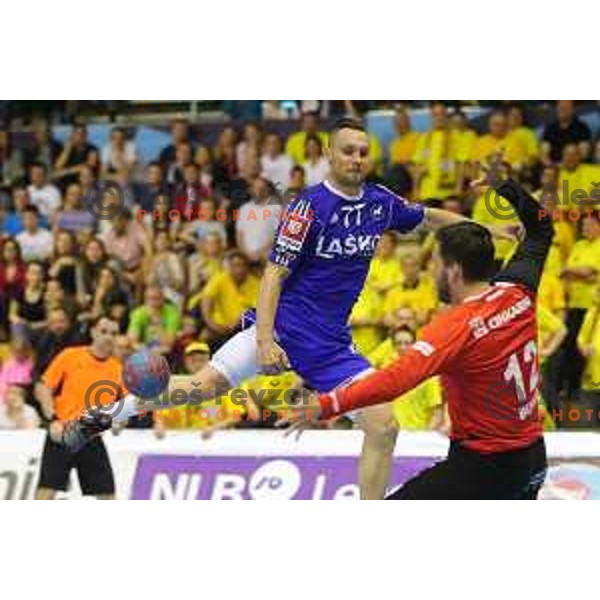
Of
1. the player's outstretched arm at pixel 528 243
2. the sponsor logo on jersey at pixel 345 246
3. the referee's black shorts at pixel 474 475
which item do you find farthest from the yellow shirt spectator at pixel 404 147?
the referee's black shorts at pixel 474 475

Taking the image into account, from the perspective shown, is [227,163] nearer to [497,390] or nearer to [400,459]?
[400,459]

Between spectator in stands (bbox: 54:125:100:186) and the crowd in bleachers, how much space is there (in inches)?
0.7

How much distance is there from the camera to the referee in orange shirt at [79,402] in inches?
437

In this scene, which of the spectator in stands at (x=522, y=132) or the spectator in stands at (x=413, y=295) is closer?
the spectator in stands at (x=413, y=295)

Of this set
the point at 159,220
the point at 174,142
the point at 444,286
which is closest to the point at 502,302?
the point at 444,286

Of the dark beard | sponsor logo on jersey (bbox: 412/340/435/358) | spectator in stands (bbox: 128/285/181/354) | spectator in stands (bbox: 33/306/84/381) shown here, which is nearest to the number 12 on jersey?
the dark beard

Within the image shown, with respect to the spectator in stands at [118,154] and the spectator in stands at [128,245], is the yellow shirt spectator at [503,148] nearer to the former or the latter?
the spectator in stands at [128,245]

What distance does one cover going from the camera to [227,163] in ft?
48.1

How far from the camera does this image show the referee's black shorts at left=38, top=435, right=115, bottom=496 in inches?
438

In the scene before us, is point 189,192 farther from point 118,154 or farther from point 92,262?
point 118,154

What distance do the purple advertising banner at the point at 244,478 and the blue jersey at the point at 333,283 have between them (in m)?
1.87

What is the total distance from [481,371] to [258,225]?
5.59 m

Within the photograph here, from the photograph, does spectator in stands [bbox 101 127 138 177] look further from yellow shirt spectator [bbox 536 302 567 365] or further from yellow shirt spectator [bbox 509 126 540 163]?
yellow shirt spectator [bbox 536 302 567 365]

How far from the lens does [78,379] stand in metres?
11.4
